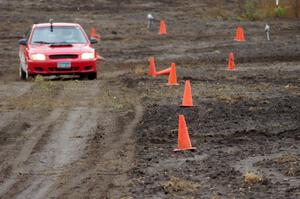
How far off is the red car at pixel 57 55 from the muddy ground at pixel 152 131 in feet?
1.88

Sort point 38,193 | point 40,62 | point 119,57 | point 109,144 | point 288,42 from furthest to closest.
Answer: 1. point 288,42
2. point 119,57
3. point 40,62
4. point 109,144
5. point 38,193

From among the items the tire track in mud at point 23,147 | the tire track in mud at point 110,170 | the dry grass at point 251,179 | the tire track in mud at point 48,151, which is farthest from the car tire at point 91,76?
the dry grass at point 251,179

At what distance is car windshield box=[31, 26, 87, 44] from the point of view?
70.5 feet

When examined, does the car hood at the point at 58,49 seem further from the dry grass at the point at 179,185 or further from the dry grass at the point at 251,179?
the dry grass at the point at 251,179

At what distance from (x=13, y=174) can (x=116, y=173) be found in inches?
51.6

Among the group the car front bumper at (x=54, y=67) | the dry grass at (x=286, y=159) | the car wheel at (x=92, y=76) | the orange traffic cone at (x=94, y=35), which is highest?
the dry grass at (x=286, y=159)

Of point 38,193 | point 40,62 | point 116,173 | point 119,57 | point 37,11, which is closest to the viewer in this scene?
point 38,193

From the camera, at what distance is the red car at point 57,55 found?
20641 millimetres

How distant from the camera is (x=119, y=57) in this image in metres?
28.8

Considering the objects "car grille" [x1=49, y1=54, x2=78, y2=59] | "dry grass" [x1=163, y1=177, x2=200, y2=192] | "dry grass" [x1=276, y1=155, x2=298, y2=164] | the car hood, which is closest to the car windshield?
the car hood

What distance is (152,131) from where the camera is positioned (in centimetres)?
1292

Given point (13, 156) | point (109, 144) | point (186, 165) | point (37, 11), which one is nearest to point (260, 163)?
point (186, 165)

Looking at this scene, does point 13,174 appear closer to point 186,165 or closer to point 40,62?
point 186,165

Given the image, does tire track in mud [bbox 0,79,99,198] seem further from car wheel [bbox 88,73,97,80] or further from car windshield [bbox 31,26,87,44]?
car windshield [bbox 31,26,87,44]
